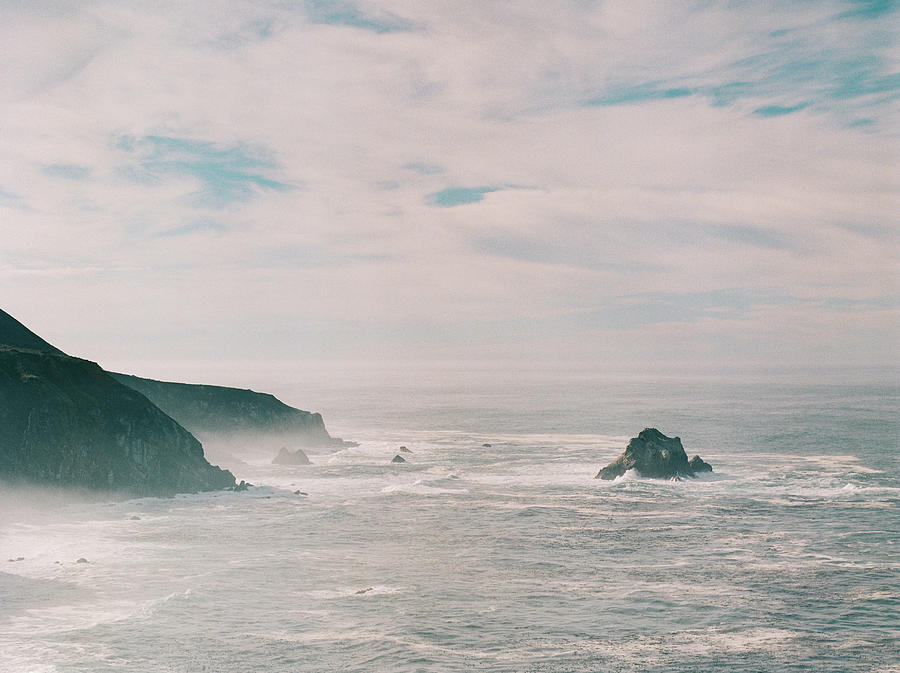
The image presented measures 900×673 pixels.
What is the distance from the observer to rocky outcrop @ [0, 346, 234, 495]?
82312mm

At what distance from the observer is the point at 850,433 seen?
147375mm

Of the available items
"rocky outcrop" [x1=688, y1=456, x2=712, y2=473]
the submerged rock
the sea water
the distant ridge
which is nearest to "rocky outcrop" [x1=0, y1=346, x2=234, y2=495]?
the sea water

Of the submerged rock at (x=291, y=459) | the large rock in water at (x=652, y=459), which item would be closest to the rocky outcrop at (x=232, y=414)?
the submerged rock at (x=291, y=459)

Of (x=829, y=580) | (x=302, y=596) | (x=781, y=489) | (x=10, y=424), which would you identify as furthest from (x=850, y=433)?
(x=10, y=424)

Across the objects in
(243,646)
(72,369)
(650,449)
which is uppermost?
(72,369)

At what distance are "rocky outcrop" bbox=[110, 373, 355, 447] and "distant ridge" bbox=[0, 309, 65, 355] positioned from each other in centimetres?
2175

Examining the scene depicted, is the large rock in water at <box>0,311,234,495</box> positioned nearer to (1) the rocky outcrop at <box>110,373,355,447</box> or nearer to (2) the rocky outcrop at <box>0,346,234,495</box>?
(2) the rocky outcrop at <box>0,346,234,495</box>

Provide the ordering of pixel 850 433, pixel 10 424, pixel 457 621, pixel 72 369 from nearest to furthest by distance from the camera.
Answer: pixel 457 621 → pixel 10 424 → pixel 72 369 → pixel 850 433

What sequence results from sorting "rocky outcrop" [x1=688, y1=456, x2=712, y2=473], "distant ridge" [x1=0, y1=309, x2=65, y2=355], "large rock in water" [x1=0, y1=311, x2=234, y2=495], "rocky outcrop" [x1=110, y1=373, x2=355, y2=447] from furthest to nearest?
"rocky outcrop" [x1=110, y1=373, x2=355, y2=447] → "distant ridge" [x1=0, y1=309, x2=65, y2=355] → "rocky outcrop" [x1=688, y1=456, x2=712, y2=473] → "large rock in water" [x1=0, y1=311, x2=234, y2=495]

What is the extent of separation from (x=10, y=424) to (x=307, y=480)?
36578 millimetres

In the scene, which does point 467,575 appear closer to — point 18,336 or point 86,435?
point 86,435

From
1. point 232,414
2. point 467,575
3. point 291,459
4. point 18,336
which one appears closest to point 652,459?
point 467,575

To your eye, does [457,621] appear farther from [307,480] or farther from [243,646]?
[307,480]

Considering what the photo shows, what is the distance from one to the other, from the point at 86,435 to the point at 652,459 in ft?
234
